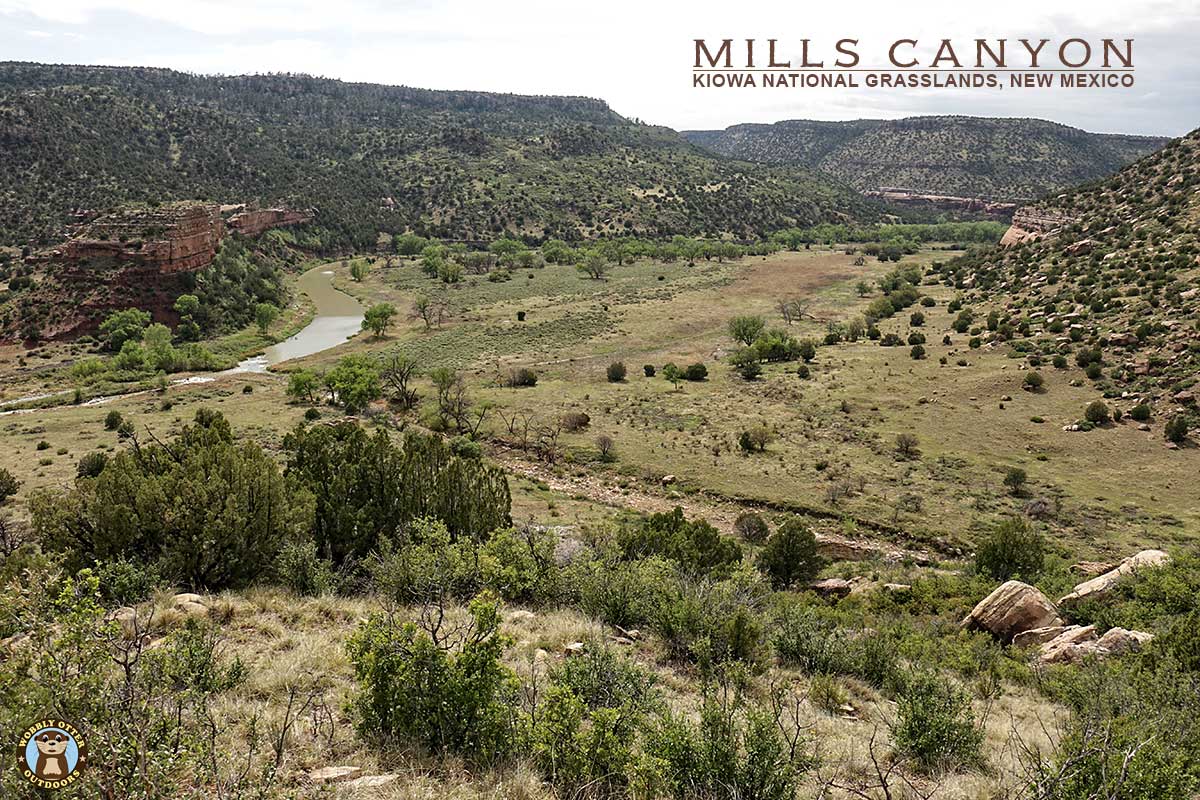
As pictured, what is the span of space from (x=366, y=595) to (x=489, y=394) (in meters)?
29.7

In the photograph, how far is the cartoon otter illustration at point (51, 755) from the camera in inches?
165

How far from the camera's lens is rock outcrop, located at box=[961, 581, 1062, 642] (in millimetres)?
14539

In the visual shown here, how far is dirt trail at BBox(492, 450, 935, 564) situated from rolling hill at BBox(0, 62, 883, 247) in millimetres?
70362

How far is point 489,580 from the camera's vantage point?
12211mm

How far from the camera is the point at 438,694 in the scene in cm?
659

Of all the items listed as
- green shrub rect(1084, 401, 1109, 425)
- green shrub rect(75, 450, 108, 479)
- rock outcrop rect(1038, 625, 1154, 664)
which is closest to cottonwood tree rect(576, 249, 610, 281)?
green shrub rect(1084, 401, 1109, 425)

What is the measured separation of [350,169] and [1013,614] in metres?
132

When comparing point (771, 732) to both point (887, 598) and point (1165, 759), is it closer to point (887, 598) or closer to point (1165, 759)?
point (1165, 759)

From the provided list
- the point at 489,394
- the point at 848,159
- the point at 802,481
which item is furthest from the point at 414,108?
the point at 802,481

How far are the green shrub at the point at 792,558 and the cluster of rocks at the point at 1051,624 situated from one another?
499 centimetres

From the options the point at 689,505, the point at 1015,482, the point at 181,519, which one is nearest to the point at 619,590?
the point at 181,519

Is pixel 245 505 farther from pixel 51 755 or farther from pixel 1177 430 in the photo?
pixel 1177 430

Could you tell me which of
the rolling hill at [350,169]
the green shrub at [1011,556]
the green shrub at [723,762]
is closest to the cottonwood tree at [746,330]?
the green shrub at [1011,556]

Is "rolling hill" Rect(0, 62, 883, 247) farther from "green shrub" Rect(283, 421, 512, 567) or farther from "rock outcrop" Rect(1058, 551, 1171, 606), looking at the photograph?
"rock outcrop" Rect(1058, 551, 1171, 606)
